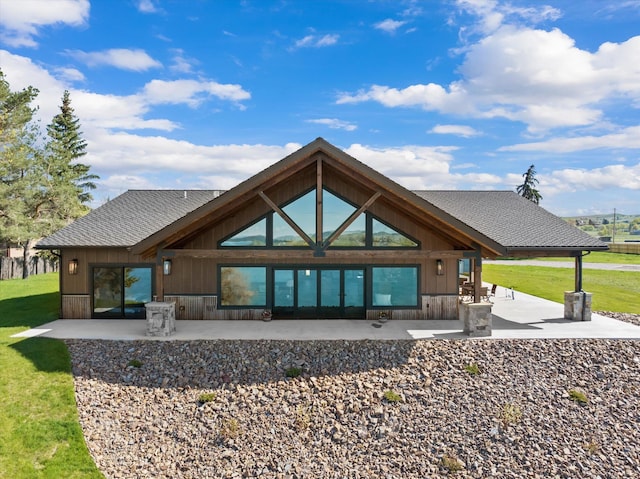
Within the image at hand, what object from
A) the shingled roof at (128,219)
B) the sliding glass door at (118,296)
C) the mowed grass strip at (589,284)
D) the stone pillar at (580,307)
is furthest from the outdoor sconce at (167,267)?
the mowed grass strip at (589,284)

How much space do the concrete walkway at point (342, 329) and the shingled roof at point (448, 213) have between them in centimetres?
227

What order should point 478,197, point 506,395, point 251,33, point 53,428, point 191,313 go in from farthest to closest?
point 478,197 → point 251,33 → point 191,313 → point 506,395 → point 53,428

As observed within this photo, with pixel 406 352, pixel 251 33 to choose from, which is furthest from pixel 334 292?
pixel 251 33

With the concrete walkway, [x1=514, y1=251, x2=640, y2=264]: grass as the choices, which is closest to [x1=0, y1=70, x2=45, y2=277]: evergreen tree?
the concrete walkway

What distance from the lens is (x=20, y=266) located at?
22.9m

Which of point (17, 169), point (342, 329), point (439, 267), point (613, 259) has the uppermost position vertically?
point (17, 169)

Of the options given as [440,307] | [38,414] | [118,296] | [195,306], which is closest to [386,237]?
[440,307]

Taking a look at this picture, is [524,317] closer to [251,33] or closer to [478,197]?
[478,197]

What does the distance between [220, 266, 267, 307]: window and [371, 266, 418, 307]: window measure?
11.5 feet

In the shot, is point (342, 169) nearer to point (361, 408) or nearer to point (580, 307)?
point (361, 408)

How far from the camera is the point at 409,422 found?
7.25 metres

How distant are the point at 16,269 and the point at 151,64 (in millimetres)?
16279

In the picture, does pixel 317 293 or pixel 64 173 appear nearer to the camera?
pixel 317 293

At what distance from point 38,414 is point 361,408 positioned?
628 cm
